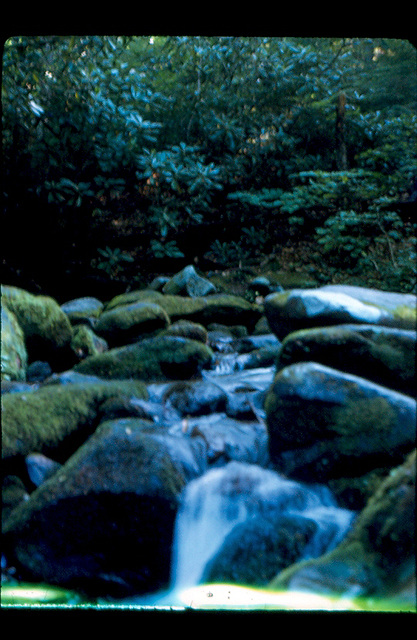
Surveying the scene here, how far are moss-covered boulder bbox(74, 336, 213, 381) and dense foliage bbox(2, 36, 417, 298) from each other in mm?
381

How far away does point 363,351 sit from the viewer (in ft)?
5.10

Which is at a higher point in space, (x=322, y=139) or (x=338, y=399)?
(x=322, y=139)

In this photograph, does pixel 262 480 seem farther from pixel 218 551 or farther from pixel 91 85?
pixel 91 85

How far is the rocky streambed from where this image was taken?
134 centimetres

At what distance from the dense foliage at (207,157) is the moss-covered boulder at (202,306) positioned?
0.41 feet

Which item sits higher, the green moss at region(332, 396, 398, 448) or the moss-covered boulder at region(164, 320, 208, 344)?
the moss-covered boulder at region(164, 320, 208, 344)

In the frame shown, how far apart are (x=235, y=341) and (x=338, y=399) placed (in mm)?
784

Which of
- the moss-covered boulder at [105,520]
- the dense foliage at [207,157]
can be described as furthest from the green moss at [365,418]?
the moss-covered boulder at [105,520]

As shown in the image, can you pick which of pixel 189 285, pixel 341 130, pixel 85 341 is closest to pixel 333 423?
pixel 189 285

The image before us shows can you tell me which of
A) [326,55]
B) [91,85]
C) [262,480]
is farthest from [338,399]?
[91,85]

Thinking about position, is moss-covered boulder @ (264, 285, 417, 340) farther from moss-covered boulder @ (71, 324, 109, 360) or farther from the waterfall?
moss-covered boulder @ (71, 324, 109, 360)

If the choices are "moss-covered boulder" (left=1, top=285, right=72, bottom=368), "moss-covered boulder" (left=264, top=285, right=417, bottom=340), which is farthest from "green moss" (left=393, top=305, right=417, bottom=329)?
"moss-covered boulder" (left=1, top=285, right=72, bottom=368)

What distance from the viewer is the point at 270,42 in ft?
6.29

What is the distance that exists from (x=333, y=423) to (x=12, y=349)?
1.68 m
